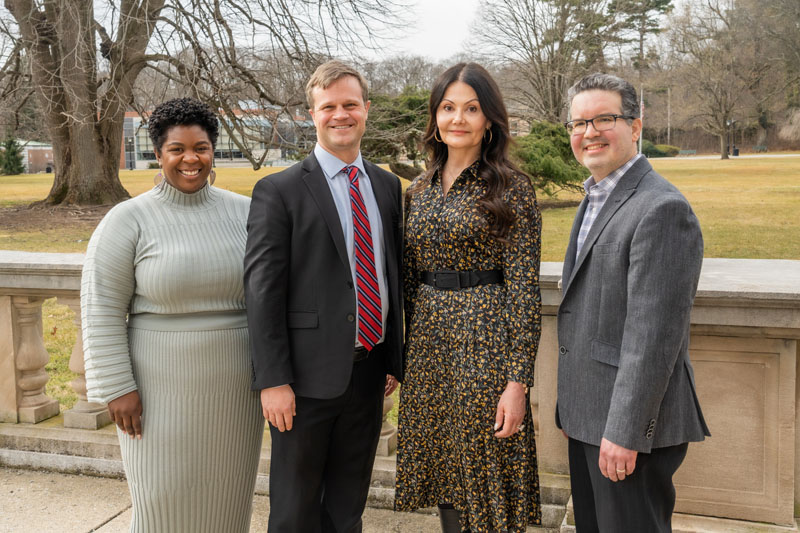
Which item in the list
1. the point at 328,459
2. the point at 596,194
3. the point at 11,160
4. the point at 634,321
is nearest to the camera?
the point at 634,321

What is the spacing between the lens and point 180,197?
7.96 ft

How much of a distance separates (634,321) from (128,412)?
1675 mm

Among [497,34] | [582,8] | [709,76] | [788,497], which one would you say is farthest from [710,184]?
[788,497]

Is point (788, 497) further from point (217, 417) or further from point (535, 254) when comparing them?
point (217, 417)

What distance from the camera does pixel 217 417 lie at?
2.42 m

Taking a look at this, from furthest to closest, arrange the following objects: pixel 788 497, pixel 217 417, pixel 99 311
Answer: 1. pixel 788 497
2. pixel 217 417
3. pixel 99 311

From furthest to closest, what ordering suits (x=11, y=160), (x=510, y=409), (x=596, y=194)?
(x=11, y=160) < (x=510, y=409) < (x=596, y=194)

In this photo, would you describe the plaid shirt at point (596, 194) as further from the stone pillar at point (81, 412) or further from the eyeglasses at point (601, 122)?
the stone pillar at point (81, 412)

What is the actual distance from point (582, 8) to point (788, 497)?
2815 cm

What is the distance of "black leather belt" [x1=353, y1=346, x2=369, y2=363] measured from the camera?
95.7 inches

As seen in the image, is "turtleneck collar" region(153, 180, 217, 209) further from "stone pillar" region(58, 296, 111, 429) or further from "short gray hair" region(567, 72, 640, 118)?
"stone pillar" region(58, 296, 111, 429)

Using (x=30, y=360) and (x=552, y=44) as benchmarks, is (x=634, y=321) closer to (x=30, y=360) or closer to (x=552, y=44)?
(x=30, y=360)

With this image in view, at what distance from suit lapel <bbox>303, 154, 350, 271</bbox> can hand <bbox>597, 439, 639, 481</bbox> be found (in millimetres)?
1020

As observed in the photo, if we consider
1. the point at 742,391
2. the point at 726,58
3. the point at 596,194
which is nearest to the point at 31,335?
the point at 596,194
